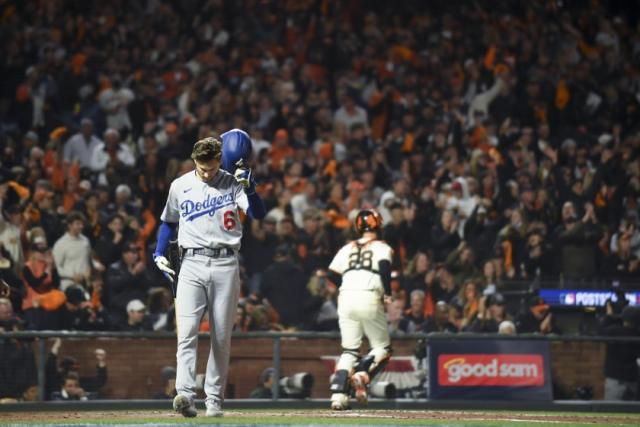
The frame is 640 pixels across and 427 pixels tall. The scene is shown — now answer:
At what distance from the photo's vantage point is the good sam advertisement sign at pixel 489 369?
13.8 meters

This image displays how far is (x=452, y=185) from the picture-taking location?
1839 centimetres

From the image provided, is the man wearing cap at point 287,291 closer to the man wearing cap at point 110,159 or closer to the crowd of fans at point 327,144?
the crowd of fans at point 327,144

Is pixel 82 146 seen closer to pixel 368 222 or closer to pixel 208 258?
pixel 368 222

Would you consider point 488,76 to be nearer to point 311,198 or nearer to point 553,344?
point 311,198

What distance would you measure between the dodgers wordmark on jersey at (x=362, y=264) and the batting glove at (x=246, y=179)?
2.32 metres

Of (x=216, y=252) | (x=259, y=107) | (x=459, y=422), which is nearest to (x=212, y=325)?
(x=216, y=252)

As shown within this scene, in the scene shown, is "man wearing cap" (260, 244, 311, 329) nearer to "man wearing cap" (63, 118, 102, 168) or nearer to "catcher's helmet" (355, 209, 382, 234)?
"catcher's helmet" (355, 209, 382, 234)

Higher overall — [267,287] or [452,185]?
[452,185]

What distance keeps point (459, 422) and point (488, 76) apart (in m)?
13.4

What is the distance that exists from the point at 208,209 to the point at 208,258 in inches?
14.9

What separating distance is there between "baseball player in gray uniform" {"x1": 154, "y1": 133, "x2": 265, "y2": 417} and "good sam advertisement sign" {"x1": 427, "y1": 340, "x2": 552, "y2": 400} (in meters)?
4.65

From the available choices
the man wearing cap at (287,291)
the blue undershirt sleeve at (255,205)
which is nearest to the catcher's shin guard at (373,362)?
the blue undershirt sleeve at (255,205)

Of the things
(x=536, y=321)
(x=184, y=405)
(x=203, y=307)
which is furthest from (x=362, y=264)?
(x=536, y=321)

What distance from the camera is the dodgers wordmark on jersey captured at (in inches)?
458
